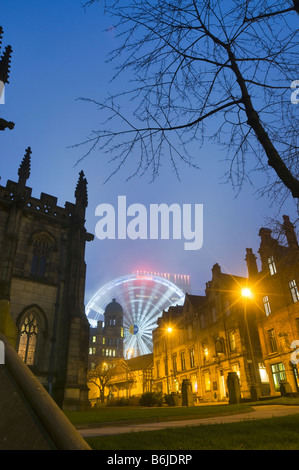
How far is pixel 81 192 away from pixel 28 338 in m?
12.3

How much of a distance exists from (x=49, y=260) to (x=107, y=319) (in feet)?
269

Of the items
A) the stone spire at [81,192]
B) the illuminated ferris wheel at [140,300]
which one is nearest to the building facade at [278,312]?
the stone spire at [81,192]

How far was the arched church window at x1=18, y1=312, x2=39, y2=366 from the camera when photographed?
65.3ft

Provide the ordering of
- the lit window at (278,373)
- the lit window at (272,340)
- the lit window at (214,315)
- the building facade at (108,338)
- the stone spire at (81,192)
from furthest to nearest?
the building facade at (108,338)
the lit window at (214,315)
the lit window at (272,340)
the lit window at (278,373)
the stone spire at (81,192)

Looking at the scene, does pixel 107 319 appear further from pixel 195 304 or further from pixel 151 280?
pixel 195 304

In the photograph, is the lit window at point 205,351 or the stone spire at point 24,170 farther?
the lit window at point 205,351

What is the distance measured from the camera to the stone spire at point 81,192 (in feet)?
85.6

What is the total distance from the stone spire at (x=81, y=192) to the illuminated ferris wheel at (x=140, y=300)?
166 feet

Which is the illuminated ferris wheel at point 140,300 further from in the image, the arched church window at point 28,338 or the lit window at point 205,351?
the arched church window at point 28,338

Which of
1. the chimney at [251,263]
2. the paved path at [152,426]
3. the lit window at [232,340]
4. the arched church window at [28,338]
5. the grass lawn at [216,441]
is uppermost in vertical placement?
the chimney at [251,263]

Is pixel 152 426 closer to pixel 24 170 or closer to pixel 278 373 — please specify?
pixel 24 170

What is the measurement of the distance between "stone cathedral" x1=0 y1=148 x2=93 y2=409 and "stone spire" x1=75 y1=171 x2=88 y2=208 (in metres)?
1.14

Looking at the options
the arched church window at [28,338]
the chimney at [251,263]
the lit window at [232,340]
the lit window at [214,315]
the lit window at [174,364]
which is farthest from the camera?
the lit window at [174,364]

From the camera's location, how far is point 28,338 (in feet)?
66.6
